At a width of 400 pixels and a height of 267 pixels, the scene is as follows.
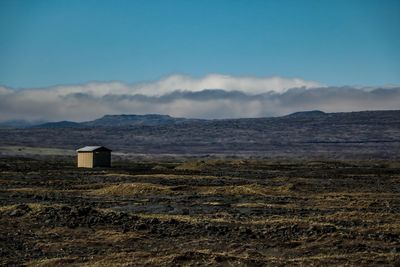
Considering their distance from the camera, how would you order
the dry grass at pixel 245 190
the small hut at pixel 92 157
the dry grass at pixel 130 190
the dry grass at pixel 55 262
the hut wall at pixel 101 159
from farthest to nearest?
the hut wall at pixel 101 159
the small hut at pixel 92 157
the dry grass at pixel 245 190
the dry grass at pixel 130 190
the dry grass at pixel 55 262

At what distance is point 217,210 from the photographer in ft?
87.6

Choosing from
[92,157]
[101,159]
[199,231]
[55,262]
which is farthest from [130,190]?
[101,159]

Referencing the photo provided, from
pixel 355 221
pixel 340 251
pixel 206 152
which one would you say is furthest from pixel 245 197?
pixel 206 152

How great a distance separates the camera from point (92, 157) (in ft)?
221

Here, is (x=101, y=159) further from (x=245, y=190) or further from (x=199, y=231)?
(x=199, y=231)

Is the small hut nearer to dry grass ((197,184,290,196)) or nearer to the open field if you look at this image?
dry grass ((197,184,290,196))

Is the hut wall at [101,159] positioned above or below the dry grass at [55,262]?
below

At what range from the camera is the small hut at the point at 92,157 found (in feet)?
221

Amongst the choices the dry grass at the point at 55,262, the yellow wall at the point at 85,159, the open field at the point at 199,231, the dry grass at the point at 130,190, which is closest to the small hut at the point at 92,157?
the yellow wall at the point at 85,159

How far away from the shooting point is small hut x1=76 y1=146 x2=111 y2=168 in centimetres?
6744

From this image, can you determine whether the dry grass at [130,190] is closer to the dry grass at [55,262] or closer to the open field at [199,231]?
the open field at [199,231]

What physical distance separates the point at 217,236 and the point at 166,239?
5.27ft

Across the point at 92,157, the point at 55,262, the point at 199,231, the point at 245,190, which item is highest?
the point at 55,262

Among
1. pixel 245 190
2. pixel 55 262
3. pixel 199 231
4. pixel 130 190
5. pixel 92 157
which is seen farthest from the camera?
pixel 92 157
